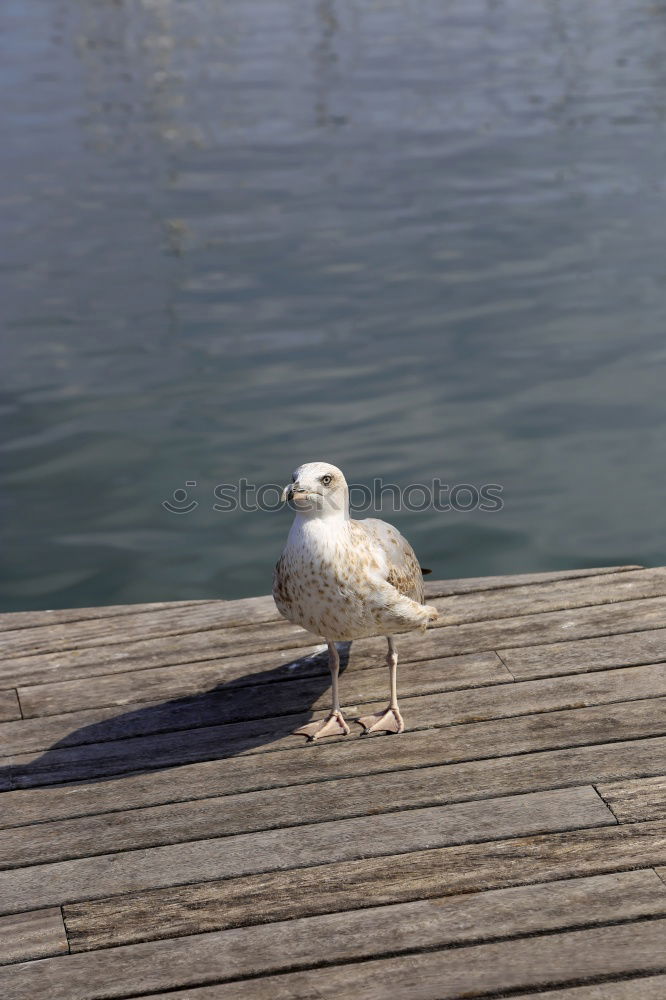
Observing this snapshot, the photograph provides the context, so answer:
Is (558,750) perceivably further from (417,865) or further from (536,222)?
(536,222)

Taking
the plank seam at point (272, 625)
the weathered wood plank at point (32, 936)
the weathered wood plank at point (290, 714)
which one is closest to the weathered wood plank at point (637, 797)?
the weathered wood plank at point (290, 714)

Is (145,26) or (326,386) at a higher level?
(145,26)

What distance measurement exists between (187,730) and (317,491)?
129 centimetres

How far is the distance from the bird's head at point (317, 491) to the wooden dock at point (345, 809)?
0.99 metres

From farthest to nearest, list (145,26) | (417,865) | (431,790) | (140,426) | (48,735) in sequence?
(145,26) < (140,426) < (48,735) < (431,790) < (417,865)

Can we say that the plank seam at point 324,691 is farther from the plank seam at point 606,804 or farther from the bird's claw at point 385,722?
the plank seam at point 606,804

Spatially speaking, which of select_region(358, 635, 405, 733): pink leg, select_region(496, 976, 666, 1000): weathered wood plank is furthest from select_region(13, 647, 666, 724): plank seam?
select_region(496, 976, 666, 1000): weathered wood plank

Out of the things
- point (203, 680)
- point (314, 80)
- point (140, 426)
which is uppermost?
point (314, 80)

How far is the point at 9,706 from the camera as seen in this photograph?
554 centimetres

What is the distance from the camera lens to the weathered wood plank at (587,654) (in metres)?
5.31

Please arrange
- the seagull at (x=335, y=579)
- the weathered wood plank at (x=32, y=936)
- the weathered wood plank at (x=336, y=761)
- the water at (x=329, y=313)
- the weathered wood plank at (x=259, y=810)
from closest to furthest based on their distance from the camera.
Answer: the weathered wood plank at (x=32, y=936) < the weathered wood plank at (x=259, y=810) < the weathered wood plank at (x=336, y=761) < the seagull at (x=335, y=579) < the water at (x=329, y=313)

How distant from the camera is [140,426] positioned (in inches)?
445

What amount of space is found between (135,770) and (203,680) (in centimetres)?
79

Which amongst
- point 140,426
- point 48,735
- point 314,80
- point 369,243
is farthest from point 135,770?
point 314,80
